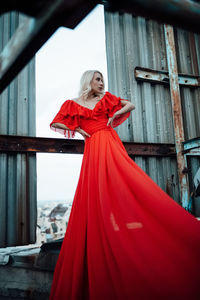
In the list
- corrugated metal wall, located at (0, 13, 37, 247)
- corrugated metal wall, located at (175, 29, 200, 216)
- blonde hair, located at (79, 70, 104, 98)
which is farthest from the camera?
corrugated metal wall, located at (175, 29, 200, 216)

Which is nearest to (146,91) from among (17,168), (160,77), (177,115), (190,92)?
(160,77)

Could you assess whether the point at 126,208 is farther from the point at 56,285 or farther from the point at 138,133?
the point at 138,133

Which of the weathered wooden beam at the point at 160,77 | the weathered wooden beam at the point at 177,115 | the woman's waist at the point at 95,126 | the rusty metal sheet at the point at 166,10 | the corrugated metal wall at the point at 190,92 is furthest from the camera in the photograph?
the corrugated metal wall at the point at 190,92

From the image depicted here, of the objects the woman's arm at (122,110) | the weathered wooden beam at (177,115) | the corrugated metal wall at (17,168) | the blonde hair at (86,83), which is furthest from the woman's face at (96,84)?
the weathered wooden beam at (177,115)

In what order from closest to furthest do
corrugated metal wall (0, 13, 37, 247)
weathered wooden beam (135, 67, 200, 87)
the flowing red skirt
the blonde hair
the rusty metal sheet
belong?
1. the rusty metal sheet
2. the flowing red skirt
3. the blonde hair
4. corrugated metal wall (0, 13, 37, 247)
5. weathered wooden beam (135, 67, 200, 87)

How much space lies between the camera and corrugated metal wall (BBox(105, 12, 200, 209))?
14.9ft

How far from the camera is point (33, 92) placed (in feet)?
12.6

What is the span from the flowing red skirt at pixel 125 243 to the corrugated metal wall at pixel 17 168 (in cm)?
141

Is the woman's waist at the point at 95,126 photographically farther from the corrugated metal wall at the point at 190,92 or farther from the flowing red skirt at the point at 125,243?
the corrugated metal wall at the point at 190,92

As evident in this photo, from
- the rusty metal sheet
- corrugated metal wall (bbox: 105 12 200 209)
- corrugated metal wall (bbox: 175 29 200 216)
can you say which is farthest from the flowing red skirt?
corrugated metal wall (bbox: 175 29 200 216)

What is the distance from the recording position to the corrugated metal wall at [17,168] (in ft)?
11.0

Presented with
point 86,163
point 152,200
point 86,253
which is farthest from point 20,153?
point 152,200

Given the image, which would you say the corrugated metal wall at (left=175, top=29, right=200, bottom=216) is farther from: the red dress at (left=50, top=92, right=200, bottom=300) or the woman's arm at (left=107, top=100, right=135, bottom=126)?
the red dress at (left=50, top=92, right=200, bottom=300)

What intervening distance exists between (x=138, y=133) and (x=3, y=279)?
318cm
